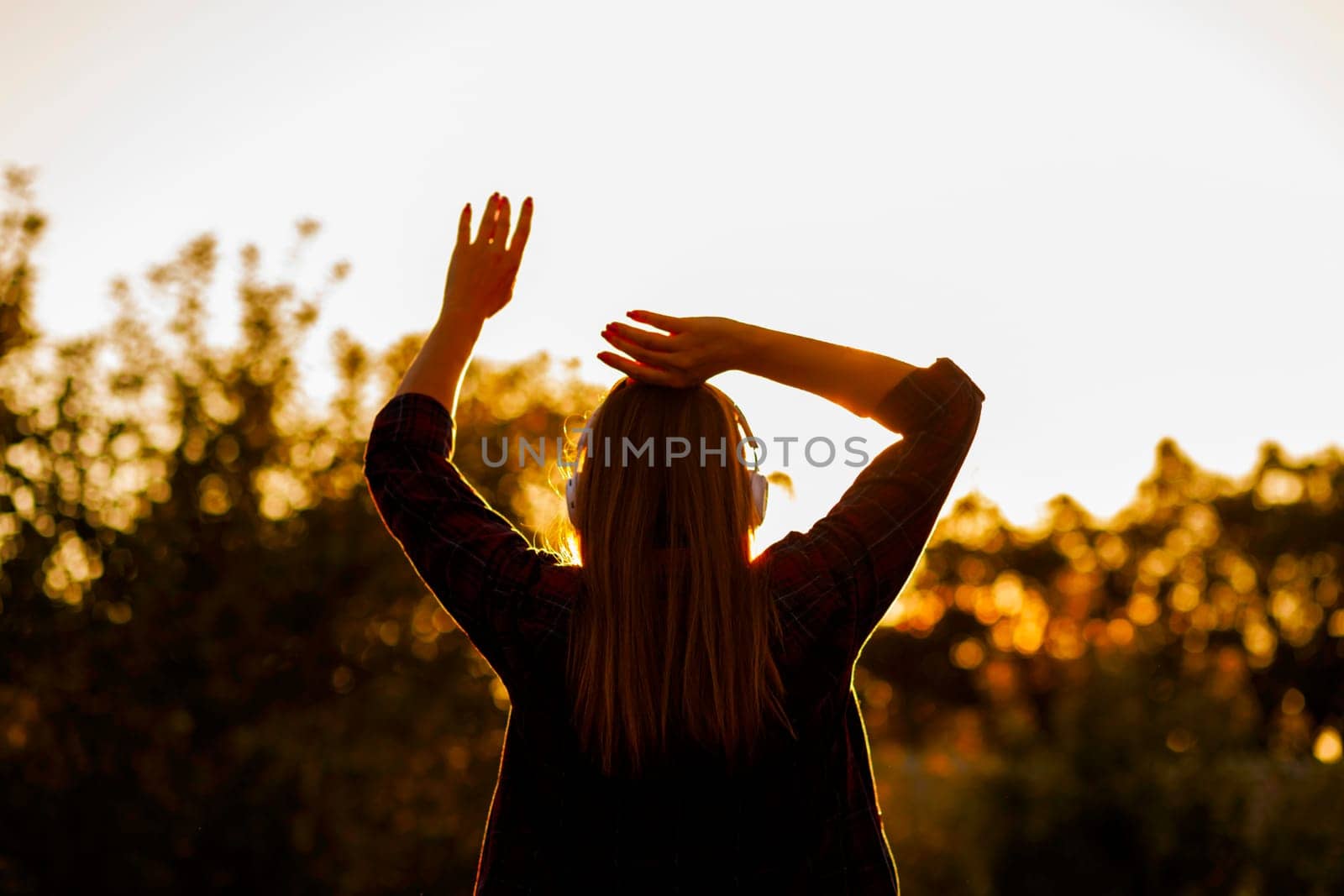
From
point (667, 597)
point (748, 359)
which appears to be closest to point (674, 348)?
point (748, 359)

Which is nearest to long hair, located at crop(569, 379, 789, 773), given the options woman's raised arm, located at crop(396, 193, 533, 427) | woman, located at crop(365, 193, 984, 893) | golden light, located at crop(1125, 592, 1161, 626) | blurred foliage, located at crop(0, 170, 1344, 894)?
woman, located at crop(365, 193, 984, 893)

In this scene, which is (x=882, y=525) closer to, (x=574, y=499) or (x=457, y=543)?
(x=574, y=499)

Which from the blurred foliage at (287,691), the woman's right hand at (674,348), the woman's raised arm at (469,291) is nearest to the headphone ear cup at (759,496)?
the woman's right hand at (674,348)

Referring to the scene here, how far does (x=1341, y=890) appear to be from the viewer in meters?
9.73

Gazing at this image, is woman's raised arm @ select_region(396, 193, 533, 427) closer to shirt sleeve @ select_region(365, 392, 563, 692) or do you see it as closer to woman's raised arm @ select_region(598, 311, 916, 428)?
shirt sleeve @ select_region(365, 392, 563, 692)

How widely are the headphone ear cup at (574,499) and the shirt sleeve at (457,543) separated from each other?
0.20 feet

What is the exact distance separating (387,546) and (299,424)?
1221 millimetres

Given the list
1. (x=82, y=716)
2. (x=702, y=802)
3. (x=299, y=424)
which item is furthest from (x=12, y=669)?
(x=702, y=802)

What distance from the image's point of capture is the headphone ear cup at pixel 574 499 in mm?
1549

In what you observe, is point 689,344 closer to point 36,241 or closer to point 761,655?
point 761,655

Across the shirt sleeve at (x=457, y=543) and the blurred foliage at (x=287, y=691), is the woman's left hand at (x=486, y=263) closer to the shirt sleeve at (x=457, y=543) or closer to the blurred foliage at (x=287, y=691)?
the shirt sleeve at (x=457, y=543)

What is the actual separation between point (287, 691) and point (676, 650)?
8.76 m

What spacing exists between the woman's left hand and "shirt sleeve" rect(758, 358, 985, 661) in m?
0.62

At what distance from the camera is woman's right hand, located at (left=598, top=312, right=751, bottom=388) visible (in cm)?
153
